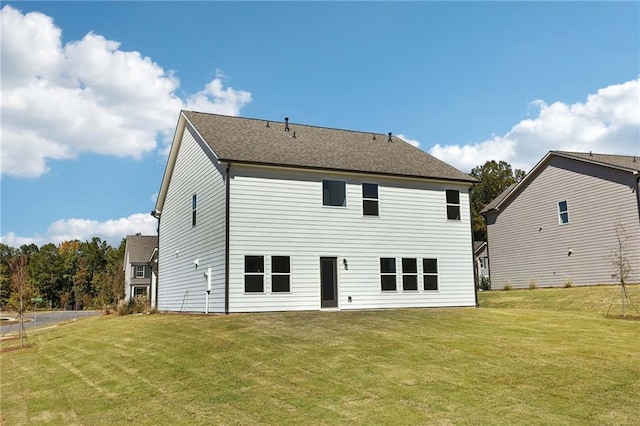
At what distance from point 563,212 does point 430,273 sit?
11.6 metres

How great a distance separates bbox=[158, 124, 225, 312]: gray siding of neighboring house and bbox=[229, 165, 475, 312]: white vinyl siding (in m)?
1.02

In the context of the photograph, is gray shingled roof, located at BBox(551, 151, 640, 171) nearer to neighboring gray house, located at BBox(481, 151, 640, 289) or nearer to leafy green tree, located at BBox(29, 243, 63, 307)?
neighboring gray house, located at BBox(481, 151, 640, 289)

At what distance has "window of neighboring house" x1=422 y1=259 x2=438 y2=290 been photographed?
22.7 m

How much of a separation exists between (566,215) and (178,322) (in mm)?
21887

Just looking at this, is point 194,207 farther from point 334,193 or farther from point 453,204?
point 453,204

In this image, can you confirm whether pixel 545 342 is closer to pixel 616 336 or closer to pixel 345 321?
pixel 616 336

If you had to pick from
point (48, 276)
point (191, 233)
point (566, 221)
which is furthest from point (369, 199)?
point (48, 276)

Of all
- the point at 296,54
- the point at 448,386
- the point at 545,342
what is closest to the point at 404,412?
the point at 448,386

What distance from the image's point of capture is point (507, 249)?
112ft

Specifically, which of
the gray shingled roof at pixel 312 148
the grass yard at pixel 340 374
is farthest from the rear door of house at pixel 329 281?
the gray shingled roof at pixel 312 148

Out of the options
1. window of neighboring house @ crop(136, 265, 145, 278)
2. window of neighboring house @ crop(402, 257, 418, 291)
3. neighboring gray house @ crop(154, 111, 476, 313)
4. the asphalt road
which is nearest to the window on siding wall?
neighboring gray house @ crop(154, 111, 476, 313)

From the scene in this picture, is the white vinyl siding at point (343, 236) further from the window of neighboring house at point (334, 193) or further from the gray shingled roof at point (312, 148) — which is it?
the gray shingled roof at point (312, 148)

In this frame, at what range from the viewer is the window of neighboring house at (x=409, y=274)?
22.3m

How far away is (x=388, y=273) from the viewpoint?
2200 centimetres
